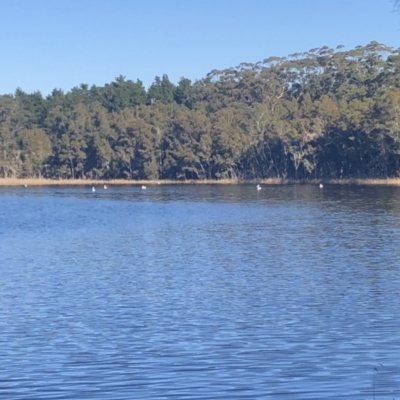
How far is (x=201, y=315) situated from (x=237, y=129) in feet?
296

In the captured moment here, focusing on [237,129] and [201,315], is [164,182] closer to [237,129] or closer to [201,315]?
[237,129]

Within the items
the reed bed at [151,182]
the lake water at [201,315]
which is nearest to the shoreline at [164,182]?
the reed bed at [151,182]

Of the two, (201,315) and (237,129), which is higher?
(237,129)

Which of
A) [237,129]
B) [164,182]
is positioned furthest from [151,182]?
[237,129]

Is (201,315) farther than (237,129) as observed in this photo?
No

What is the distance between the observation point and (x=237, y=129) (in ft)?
353

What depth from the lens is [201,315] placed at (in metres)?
18.0

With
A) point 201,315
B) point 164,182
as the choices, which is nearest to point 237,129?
point 164,182

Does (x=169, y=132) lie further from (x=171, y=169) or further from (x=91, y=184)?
(x=91, y=184)

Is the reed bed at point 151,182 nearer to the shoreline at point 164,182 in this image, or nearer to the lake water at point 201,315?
the shoreline at point 164,182

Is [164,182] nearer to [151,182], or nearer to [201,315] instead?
[151,182]

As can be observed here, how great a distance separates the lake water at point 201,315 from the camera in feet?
42.5

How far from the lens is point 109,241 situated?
35.2 m

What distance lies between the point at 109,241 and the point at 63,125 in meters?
87.7
